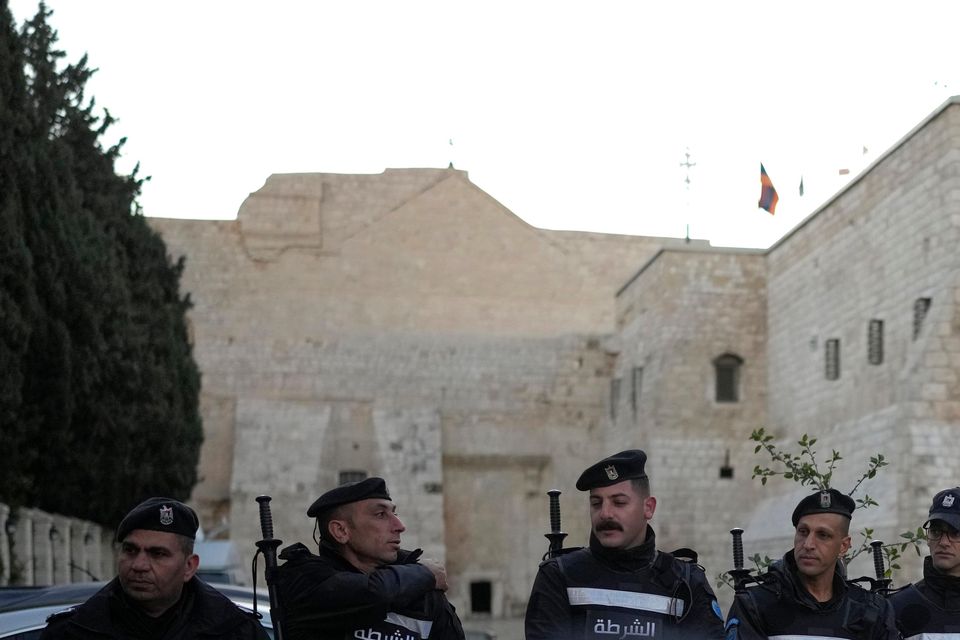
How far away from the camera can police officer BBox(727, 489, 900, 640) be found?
4234 millimetres

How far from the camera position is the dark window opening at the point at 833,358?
19.8m

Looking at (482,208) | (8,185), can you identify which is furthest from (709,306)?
(8,185)

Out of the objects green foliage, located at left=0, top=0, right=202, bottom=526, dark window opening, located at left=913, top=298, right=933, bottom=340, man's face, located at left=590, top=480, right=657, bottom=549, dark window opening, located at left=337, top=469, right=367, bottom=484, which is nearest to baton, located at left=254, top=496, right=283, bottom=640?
man's face, located at left=590, top=480, right=657, bottom=549

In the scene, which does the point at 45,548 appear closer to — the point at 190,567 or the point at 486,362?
the point at 190,567

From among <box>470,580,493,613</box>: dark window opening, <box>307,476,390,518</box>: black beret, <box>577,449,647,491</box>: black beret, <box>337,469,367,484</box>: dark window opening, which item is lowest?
<box>470,580,493,613</box>: dark window opening

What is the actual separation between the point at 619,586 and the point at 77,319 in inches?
522

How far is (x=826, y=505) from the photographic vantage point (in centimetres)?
437

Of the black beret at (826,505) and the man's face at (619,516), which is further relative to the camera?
the black beret at (826,505)

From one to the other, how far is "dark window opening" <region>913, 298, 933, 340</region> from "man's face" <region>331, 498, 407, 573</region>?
13846 millimetres

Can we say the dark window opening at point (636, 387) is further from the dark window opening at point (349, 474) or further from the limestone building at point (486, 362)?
the dark window opening at point (349, 474)

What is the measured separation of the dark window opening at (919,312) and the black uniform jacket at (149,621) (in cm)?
1429

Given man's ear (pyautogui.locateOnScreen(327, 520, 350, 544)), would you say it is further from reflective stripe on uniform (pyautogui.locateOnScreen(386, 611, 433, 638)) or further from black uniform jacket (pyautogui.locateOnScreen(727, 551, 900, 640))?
black uniform jacket (pyautogui.locateOnScreen(727, 551, 900, 640))

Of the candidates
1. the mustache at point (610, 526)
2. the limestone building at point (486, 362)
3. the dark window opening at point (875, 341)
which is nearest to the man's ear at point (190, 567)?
the mustache at point (610, 526)

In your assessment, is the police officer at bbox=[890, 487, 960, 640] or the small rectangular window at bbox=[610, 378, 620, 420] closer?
the police officer at bbox=[890, 487, 960, 640]
